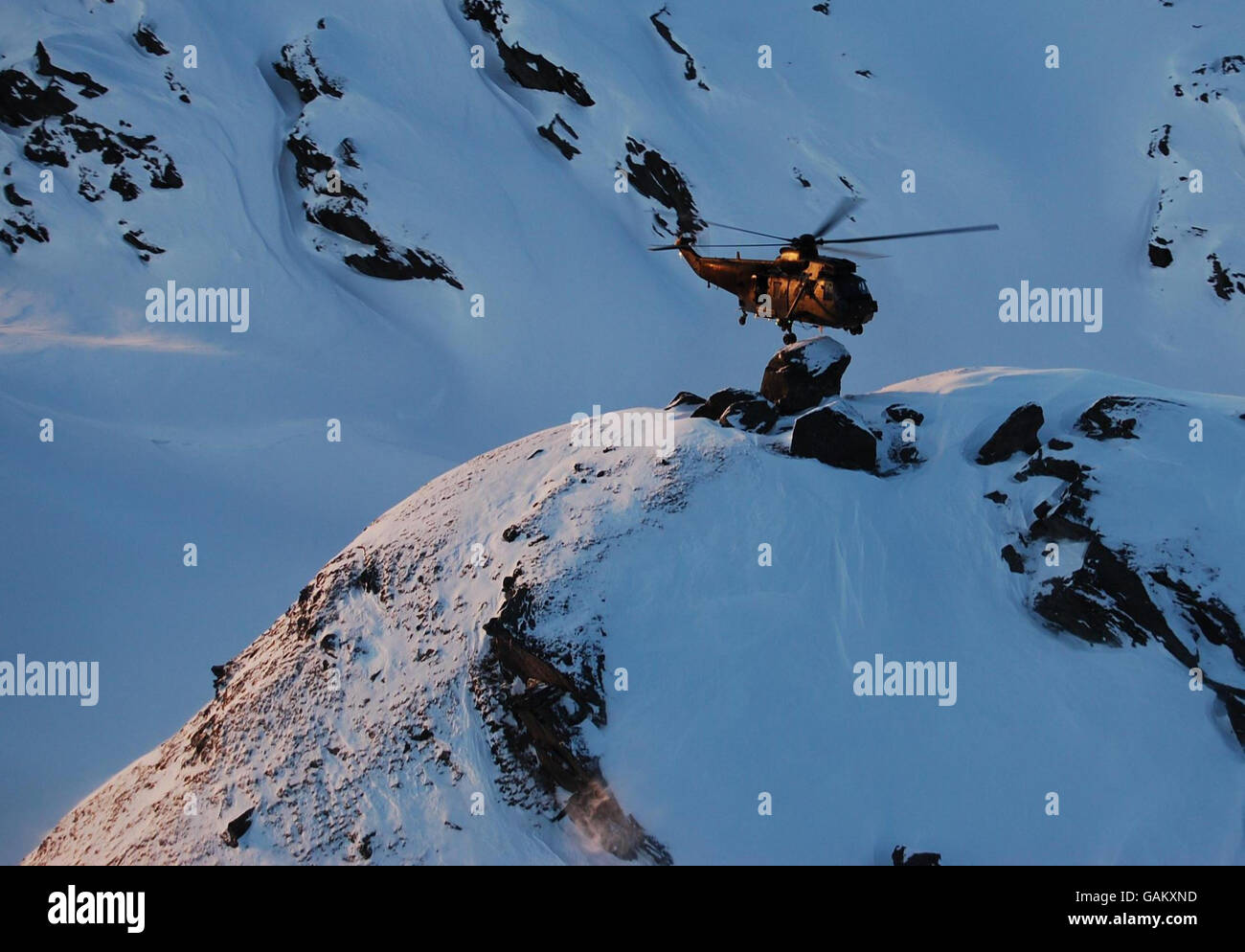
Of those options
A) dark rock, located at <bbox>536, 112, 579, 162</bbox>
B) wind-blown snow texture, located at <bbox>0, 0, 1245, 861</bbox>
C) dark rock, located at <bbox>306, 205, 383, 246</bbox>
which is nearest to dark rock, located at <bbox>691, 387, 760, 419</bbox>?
wind-blown snow texture, located at <bbox>0, 0, 1245, 861</bbox>

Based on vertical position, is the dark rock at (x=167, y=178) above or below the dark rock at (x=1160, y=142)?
below

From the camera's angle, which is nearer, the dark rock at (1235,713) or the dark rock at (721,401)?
the dark rock at (1235,713)

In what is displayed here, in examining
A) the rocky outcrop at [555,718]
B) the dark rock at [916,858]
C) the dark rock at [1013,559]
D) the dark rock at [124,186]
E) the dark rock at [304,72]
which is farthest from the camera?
the dark rock at [304,72]

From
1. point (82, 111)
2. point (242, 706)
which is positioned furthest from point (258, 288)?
point (242, 706)

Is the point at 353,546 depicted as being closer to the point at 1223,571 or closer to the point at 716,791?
the point at 716,791

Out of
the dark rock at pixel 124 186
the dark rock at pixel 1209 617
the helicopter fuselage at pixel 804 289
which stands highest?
the dark rock at pixel 124 186

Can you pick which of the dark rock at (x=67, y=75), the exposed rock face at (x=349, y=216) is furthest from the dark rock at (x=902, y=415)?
the dark rock at (x=67, y=75)

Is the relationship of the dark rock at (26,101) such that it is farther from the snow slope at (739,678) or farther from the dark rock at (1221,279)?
the dark rock at (1221,279)

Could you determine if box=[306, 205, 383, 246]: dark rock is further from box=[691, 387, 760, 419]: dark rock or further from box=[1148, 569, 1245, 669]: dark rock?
box=[1148, 569, 1245, 669]: dark rock
